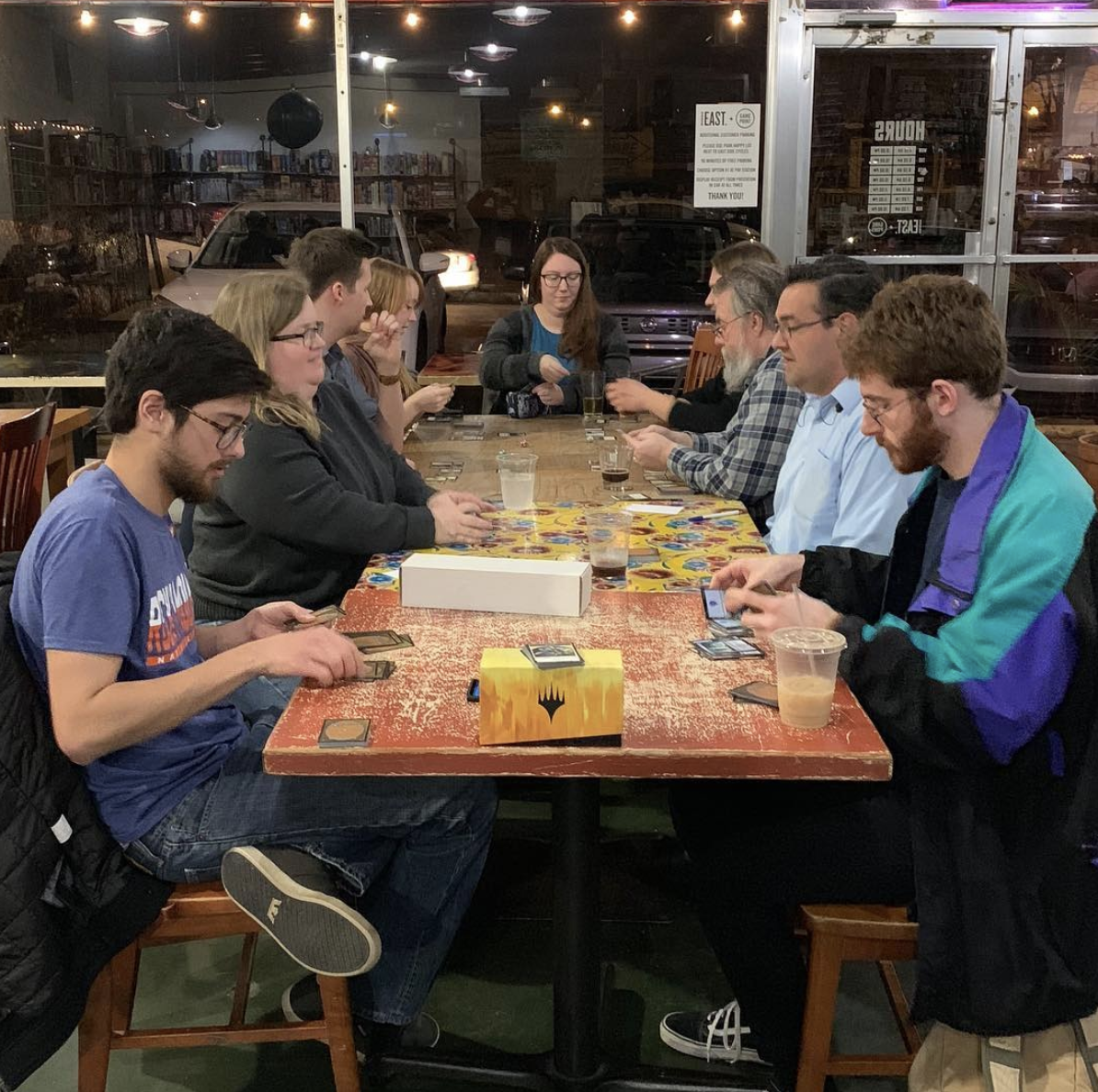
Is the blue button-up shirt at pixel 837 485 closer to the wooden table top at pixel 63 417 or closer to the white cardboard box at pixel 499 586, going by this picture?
the white cardboard box at pixel 499 586

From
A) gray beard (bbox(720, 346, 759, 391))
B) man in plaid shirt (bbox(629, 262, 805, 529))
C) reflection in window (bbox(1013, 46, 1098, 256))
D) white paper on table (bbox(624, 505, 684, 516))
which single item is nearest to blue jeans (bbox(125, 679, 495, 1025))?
white paper on table (bbox(624, 505, 684, 516))

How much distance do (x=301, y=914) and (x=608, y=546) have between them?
91cm

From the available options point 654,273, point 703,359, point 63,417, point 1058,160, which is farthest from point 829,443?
point 1058,160

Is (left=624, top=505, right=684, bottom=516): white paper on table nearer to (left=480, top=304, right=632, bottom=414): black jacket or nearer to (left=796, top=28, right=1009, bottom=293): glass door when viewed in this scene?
(left=480, top=304, right=632, bottom=414): black jacket

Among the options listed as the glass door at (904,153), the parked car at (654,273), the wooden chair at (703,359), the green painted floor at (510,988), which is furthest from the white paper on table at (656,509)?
the glass door at (904,153)

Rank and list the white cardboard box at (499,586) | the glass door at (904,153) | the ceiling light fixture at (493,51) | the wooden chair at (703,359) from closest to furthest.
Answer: the white cardboard box at (499,586)
the wooden chair at (703,359)
the glass door at (904,153)
the ceiling light fixture at (493,51)

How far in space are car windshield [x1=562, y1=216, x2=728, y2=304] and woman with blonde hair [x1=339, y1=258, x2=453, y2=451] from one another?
2.80 metres

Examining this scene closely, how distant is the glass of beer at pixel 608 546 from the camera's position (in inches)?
89.7

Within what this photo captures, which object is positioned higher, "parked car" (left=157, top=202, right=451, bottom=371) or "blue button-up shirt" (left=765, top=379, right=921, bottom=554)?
"parked car" (left=157, top=202, right=451, bottom=371)

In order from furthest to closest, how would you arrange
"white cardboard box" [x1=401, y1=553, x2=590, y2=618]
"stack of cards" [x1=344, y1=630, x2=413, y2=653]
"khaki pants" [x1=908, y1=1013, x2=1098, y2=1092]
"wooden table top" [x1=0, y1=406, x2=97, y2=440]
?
"wooden table top" [x1=0, y1=406, x2=97, y2=440], "white cardboard box" [x1=401, y1=553, x2=590, y2=618], "stack of cards" [x1=344, y1=630, x2=413, y2=653], "khaki pants" [x1=908, y1=1013, x2=1098, y2=1092]

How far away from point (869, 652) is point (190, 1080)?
148 centimetres

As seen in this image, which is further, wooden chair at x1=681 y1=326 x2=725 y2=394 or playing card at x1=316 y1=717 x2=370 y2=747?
wooden chair at x1=681 y1=326 x2=725 y2=394

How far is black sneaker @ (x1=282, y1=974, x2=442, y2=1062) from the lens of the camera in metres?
2.13

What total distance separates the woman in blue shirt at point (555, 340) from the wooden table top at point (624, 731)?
9.71ft
